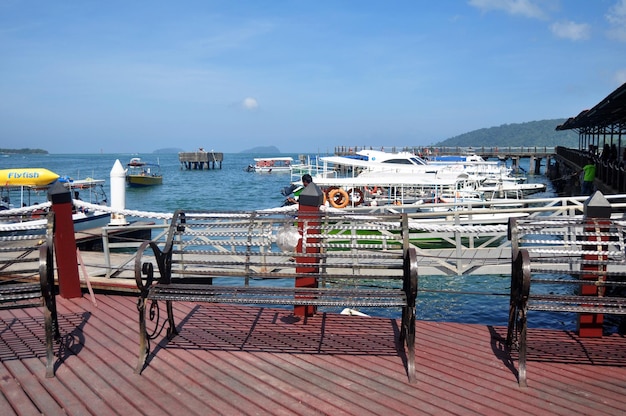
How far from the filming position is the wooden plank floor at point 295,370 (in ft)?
12.4

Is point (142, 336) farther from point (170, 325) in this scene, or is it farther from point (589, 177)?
point (589, 177)

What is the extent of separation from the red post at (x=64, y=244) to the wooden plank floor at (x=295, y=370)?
564 mm

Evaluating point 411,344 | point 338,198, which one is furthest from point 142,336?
point 338,198

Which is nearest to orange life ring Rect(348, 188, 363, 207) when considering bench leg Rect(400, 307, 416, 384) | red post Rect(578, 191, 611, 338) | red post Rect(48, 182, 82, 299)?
red post Rect(48, 182, 82, 299)

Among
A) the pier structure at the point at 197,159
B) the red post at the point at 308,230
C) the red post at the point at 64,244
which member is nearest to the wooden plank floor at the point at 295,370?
the red post at the point at 308,230

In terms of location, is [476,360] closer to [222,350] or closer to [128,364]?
[222,350]

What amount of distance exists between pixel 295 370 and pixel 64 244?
339cm

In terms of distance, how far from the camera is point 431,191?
78.4 ft

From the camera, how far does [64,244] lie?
20.5 feet

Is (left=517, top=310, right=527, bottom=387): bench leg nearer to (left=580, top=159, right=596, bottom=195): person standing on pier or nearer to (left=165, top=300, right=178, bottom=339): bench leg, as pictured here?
(left=165, top=300, right=178, bottom=339): bench leg

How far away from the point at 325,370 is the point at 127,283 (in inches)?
129

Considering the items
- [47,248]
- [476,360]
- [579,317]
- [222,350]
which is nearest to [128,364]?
[222,350]

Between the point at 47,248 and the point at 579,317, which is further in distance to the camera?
the point at 579,317

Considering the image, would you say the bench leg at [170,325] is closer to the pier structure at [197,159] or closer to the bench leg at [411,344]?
the bench leg at [411,344]
